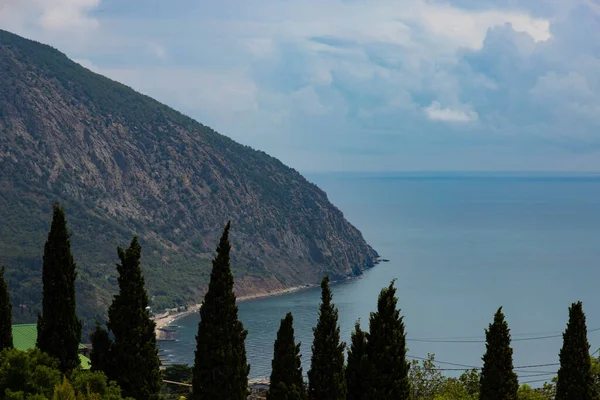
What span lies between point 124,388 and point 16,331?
1979cm

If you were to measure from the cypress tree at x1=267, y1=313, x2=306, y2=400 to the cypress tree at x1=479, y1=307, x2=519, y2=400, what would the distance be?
263 inches

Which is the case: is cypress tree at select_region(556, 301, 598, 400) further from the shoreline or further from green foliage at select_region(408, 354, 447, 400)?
the shoreline

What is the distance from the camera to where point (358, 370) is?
24750mm

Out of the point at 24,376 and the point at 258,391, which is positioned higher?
the point at 24,376

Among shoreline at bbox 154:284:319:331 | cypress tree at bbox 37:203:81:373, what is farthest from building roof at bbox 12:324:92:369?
shoreline at bbox 154:284:319:331

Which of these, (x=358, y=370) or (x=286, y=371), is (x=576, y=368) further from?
(x=286, y=371)

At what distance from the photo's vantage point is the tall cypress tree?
76.0 ft

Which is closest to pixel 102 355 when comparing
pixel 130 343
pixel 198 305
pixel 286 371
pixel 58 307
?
pixel 130 343

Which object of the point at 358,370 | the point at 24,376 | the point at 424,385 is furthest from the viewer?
the point at 424,385

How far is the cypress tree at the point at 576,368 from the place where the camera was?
26.9 meters

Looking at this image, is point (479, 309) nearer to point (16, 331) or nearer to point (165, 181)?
point (165, 181)

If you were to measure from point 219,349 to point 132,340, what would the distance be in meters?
2.37

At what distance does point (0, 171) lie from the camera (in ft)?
504

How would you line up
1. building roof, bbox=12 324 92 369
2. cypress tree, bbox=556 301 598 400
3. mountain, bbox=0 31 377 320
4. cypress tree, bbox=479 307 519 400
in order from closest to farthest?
cypress tree, bbox=556 301 598 400, cypress tree, bbox=479 307 519 400, building roof, bbox=12 324 92 369, mountain, bbox=0 31 377 320
